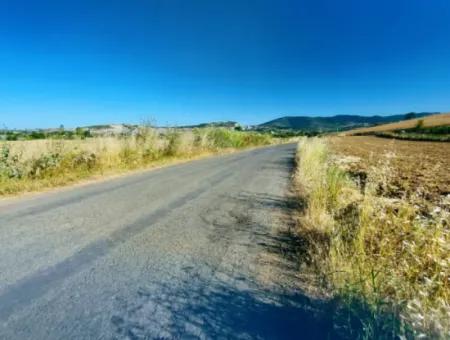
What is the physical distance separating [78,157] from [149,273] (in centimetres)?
1039

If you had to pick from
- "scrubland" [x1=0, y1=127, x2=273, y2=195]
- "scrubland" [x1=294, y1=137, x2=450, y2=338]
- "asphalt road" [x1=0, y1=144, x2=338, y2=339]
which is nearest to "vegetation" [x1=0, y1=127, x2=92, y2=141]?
"scrubland" [x1=0, y1=127, x2=273, y2=195]

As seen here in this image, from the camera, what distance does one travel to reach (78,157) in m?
13.0

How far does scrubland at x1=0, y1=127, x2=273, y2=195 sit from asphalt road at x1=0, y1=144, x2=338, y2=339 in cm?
301

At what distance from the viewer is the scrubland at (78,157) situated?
32.7ft

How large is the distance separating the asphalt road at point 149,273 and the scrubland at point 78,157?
3011 mm

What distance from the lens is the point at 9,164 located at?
32.9 ft

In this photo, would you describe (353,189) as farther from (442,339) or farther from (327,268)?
(442,339)

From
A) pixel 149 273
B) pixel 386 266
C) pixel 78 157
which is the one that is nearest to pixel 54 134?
pixel 78 157

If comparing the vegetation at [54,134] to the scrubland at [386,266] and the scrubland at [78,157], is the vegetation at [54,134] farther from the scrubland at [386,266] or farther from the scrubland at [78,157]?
the scrubland at [386,266]

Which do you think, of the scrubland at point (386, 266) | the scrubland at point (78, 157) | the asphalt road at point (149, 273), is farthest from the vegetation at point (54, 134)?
the scrubland at point (386, 266)

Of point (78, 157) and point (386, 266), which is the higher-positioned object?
point (78, 157)

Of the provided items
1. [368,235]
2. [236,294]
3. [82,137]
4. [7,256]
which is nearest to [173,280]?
[236,294]

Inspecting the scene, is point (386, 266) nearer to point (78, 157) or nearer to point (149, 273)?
point (149, 273)

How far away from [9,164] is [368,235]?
397 inches
